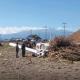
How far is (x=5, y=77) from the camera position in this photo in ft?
67.9

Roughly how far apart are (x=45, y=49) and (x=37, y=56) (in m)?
1.05

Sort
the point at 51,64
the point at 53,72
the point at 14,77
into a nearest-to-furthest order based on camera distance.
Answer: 1. the point at 14,77
2. the point at 53,72
3. the point at 51,64

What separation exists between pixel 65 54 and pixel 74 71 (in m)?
6.08

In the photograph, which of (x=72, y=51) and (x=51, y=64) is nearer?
(x=51, y=64)

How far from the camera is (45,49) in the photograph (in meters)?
32.0

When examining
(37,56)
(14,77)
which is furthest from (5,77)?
(37,56)

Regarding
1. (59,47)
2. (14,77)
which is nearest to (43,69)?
(14,77)

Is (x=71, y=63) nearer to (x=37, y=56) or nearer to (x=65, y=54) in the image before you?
(x=65, y=54)

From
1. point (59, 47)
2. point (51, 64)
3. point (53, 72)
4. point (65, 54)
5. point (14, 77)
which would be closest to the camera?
point (14, 77)

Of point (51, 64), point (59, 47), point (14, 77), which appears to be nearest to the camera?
point (14, 77)

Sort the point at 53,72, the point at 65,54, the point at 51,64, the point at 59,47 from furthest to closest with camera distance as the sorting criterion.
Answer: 1. the point at 59,47
2. the point at 65,54
3. the point at 51,64
4. the point at 53,72

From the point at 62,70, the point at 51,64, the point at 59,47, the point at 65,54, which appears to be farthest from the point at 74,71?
the point at 59,47

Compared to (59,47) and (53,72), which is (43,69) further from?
(59,47)

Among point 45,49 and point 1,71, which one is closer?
point 1,71
